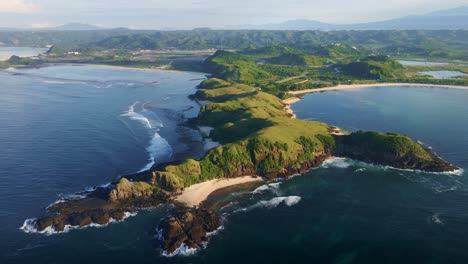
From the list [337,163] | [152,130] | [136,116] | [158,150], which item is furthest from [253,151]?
[136,116]

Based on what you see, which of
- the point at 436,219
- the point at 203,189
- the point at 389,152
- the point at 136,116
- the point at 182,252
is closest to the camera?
the point at 182,252

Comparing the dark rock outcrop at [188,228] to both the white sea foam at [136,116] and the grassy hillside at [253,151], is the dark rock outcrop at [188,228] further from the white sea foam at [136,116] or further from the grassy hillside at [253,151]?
the white sea foam at [136,116]

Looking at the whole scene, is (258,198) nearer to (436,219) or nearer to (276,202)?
(276,202)

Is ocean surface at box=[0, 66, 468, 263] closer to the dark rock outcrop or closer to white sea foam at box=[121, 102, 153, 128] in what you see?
white sea foam at box=[121, 102, 153, 128]

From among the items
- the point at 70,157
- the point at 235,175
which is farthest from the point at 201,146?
the point at 70,157

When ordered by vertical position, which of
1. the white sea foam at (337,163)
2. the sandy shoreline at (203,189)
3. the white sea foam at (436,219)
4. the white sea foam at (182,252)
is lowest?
the white sea foam at (182,252)

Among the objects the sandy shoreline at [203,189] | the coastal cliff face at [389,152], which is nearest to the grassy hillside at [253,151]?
the sandy shoreline at [203,189]

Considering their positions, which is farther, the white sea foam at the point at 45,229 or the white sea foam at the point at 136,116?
the white sea foam at the point at 136,116
